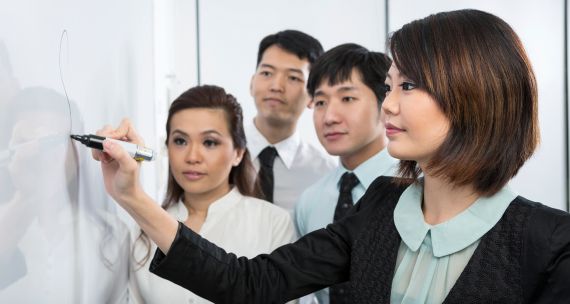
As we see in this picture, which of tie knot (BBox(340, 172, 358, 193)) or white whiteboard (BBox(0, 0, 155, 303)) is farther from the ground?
white whiteboard (BBox(0, 0, 155, 303))

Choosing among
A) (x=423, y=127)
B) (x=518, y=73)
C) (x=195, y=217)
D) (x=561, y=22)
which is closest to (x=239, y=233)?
(x=195, y=217)

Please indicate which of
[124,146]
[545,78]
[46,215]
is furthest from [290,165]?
[545,78]

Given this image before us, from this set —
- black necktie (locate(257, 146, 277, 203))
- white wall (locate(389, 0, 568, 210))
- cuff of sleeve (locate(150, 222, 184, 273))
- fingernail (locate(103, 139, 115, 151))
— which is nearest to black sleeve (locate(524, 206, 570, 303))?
cuff of sleeve (locate(150, 222, 184, 273))

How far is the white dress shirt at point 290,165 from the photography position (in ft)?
6.86

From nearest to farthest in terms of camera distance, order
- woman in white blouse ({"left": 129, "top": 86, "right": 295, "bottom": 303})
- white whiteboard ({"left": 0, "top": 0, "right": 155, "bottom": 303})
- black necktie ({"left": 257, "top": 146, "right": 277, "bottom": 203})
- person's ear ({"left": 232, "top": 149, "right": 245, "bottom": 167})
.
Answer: white whiteboard ({"left": 0, "top": 0, "right": 155, "bottom": 303}) → woman in white blouse ({"left": 129, "top": 86, "right": 295, "bottom": 303}) → person's ear ({"left": 232, "top": 149, "right": 245, "bottom": 167}) → black necktie ({"left": 257, "top": 146, "right": 277, "bottom": 203})

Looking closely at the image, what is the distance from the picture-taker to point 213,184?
5.18ft

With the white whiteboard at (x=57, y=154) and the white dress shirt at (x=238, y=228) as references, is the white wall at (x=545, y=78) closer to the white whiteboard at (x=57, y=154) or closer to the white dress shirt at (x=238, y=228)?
the white dress shirt at (x=238, y=228)

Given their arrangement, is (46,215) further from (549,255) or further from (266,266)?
(549,255)

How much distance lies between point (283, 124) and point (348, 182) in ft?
1.80

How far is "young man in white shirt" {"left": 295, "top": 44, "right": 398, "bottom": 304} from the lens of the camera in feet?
5.57

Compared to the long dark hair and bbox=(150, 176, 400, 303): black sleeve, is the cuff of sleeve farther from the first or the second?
the long dark hair

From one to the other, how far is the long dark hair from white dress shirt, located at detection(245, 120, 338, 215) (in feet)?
1.21

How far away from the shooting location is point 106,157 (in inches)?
42.9

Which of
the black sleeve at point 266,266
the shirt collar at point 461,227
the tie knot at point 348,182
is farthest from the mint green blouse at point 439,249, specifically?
the tie knot at point 348,182
